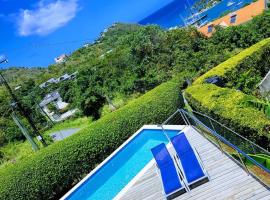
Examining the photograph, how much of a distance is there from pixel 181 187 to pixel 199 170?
558mm

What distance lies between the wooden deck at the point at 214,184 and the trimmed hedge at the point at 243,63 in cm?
784

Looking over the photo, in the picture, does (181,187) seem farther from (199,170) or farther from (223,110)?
(223,110)

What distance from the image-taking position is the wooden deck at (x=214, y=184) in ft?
20.5

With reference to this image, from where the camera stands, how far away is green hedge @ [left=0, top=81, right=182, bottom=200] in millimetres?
13656

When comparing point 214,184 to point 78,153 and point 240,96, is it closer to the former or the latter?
point 240,96

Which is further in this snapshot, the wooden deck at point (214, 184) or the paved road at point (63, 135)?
the paved road at point (63, 135)

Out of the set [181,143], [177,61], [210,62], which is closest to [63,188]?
[181,143]

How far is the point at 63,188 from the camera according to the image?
1459cm

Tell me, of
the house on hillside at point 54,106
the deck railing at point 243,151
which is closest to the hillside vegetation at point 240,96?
A: the deck railing at point 243,151

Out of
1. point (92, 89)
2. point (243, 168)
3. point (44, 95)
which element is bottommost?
point (243, 168)

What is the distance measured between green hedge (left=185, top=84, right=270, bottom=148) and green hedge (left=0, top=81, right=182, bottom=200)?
3.27 metres

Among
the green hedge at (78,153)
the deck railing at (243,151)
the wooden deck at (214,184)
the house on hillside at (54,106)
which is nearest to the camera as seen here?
the deck railing at (243,151)

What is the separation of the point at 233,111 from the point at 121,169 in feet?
20.0

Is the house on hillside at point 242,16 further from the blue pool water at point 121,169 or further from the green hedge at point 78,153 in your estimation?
the blue pool water at point 121,169
